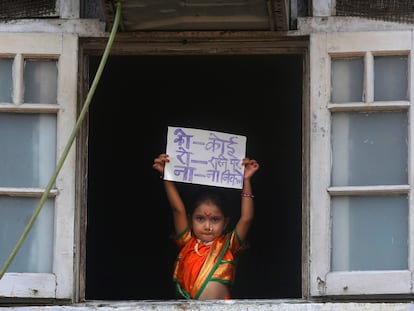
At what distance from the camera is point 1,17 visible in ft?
21.8

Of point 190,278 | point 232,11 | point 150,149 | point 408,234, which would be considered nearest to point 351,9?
point 232,11

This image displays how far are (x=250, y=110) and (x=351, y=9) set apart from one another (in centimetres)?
202

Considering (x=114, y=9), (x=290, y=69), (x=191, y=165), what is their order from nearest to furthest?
(x=114, y=9), (x=191, y=165), (x=290, y=69)

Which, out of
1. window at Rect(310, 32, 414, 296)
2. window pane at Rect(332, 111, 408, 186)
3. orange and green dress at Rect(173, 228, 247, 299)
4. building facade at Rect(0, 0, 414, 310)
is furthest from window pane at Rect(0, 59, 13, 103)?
window pane at Rect(332, 111, 408, 186)

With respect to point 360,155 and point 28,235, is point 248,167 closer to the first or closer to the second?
point 360,155

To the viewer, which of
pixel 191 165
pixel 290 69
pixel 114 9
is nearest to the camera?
pixel 114 9

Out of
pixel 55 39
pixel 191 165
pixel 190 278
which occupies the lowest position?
pixel 190 278

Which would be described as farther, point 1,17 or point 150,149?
point 150,149

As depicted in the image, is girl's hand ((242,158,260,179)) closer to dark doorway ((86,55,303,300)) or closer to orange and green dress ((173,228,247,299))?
orange and green dress ((173,228,247,299))

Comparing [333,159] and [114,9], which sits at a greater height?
[114,9]

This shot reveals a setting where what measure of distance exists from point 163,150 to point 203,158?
5.44 feet

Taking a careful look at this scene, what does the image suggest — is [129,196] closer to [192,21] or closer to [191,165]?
[191,165]

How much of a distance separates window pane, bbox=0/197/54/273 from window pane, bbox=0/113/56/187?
0.33ft

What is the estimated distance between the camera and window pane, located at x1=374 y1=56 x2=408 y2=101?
652 centimetres
